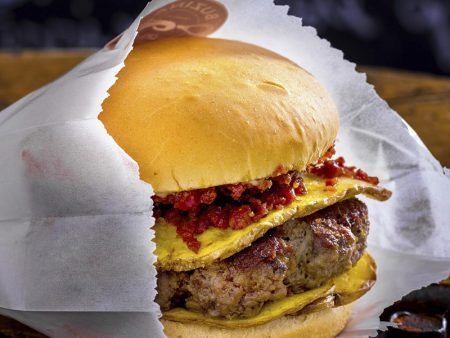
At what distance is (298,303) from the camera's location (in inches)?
68.8

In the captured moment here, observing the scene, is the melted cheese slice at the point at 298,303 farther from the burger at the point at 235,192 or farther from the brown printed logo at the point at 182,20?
the brown printed logo at the point at 182,20

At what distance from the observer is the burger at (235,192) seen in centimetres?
162

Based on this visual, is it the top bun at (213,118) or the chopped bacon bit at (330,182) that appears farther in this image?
the chopped bacon bit at (330,182)

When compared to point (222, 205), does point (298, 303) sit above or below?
below

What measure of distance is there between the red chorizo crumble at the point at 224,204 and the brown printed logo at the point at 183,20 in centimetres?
51

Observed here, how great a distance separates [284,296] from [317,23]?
312 centimetres

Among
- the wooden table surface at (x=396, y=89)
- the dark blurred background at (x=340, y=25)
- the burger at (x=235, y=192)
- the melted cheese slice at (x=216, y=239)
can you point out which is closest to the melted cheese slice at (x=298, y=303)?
the burger at (x=235, y=192)

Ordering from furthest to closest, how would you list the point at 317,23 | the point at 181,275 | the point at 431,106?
the point at 317,23
the point at 431,106
the point at 181,275

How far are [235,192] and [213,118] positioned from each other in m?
0.17

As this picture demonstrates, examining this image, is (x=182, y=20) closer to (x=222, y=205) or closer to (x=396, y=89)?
(x=222, y=205)

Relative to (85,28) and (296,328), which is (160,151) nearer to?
(296,328)

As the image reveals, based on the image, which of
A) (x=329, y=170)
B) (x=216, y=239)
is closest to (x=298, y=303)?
(x=216, y=239)

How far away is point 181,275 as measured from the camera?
1675 millimetres

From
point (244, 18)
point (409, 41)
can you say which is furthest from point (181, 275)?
point (409, 41)
